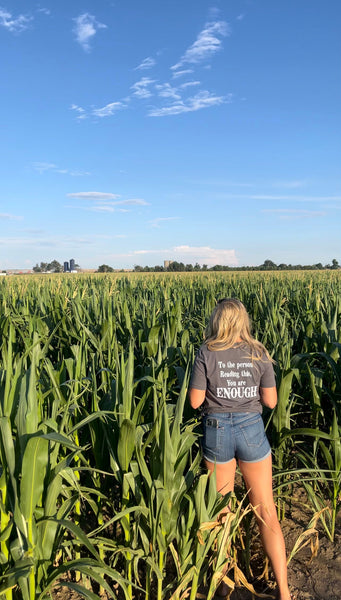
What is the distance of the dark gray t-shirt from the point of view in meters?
2.45

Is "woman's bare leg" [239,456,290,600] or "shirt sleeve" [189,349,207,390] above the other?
"shirt sleeve" [189,349,207,390]

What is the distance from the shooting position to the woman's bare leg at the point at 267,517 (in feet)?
7.42

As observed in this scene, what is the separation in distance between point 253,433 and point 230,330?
0.57m

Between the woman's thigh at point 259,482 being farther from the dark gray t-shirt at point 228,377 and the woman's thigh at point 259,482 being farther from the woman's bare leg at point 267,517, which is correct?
the dark gray t-shirt at point 228,377

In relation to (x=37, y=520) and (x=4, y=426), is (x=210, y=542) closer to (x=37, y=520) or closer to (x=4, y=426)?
(x=37, y=520)

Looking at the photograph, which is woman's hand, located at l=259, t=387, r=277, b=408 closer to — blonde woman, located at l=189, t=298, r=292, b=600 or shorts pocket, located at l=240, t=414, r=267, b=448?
blonde woman, located at l=189, t=298, r=292, b=600

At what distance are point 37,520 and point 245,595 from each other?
128 centimetres

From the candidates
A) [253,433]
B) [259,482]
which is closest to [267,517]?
[259,482]

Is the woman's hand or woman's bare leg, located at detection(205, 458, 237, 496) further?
the woman's hand

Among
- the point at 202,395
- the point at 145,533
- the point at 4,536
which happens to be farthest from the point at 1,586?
the point at 202,395

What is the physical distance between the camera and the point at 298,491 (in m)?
3.38

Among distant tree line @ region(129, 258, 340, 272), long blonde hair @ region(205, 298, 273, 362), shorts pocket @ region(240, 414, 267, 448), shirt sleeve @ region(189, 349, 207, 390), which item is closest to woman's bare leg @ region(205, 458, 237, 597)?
shorts pocket @ region(240, 414, 267, 448)

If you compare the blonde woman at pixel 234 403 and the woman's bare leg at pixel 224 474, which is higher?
the blonde woman at pixel 234 403

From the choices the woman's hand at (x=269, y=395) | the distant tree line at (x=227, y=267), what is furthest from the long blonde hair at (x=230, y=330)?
the distant tree line at (x=227, y=267)
